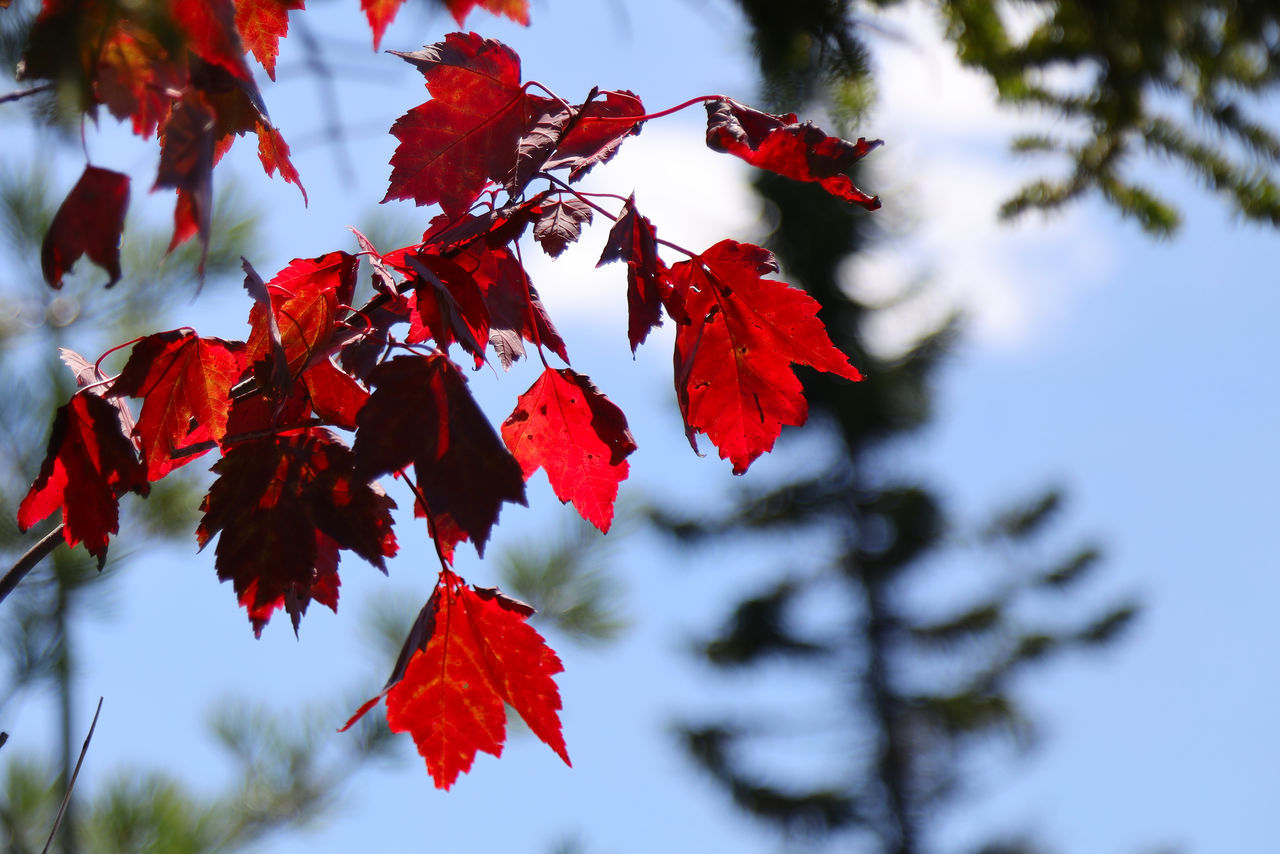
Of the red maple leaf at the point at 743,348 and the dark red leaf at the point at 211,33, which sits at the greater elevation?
the red maple leaf at the point at 743,348

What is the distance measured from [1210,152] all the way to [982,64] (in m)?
0.40

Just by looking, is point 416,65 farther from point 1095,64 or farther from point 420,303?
point 1095,64

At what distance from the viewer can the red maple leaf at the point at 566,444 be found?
0.66 meters

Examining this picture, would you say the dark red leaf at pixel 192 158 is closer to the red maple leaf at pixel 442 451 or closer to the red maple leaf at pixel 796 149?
the red maple leaf at pixel 442 451

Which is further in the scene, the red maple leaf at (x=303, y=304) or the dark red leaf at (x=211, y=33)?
the red maple leaf at (x=303, y=304)

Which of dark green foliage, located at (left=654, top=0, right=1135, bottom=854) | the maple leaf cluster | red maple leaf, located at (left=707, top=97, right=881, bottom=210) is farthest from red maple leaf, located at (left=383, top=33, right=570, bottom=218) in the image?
dark green foliage, located at (left=654, top=0, right=1135, bottom=854)

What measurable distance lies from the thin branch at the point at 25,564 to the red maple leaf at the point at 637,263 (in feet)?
1.08

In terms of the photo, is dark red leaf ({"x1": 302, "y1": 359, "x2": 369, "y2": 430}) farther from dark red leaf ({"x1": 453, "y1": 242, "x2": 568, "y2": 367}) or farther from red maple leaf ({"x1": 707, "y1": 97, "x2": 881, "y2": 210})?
red maple leaf ({"x1": 707, "y1": 97, "x2": 881, "y2": 210})

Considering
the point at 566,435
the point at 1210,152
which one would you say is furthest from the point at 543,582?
the point at 566,435

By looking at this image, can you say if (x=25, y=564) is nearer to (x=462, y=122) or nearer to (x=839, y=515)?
(x=462, y=122)

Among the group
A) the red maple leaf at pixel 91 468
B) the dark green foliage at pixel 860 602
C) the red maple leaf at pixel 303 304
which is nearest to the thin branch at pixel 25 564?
the red maple leaf at pixel 91 468

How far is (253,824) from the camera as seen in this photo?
10.9ft

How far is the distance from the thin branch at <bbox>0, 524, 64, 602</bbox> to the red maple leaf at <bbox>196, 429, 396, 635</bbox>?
8 cm

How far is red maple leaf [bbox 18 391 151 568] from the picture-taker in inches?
22.6
